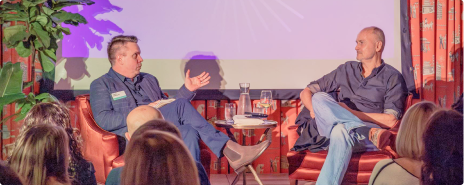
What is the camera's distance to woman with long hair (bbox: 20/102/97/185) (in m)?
1.83

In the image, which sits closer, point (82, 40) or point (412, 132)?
point (412, 132)

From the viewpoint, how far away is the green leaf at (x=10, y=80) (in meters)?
3.22

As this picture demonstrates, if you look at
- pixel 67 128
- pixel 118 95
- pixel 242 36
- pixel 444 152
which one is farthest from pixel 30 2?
pixel 444 152

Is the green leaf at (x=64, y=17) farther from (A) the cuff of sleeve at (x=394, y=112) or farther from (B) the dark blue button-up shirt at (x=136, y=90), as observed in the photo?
(A) the cuff of sleeve at (x=394, y=112)

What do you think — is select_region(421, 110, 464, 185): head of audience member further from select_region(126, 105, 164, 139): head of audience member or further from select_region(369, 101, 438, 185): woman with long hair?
select_region(126, 105, 164, 139): head of audience member

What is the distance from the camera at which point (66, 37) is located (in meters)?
3.78

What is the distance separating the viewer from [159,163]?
3.38ft

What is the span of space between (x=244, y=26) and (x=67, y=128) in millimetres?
2276

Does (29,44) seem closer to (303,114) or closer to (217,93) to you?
(217,93)

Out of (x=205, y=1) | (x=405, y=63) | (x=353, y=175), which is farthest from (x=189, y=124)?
(x=405, y=63)

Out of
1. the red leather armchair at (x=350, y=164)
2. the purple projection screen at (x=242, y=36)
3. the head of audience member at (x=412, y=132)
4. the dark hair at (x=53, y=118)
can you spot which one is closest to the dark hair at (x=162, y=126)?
the dark hair at (x=53, y=118)

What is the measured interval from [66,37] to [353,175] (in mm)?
2579

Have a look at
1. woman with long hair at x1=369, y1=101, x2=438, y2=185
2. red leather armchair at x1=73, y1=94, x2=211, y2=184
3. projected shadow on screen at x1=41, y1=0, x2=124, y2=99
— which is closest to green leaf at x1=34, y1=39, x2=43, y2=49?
projected shadow on screen at x1=41, y1=0, x2=124, y2=99

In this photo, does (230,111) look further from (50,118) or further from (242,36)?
(50,118)
